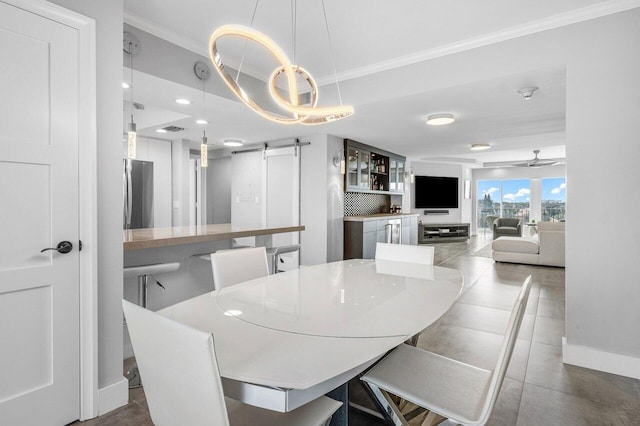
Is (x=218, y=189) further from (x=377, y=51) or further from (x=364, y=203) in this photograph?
(x=377, y=51)

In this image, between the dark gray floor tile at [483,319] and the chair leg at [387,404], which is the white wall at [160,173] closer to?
the dark gray floor tile at [483,319]

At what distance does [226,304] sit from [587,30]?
3.10 metres

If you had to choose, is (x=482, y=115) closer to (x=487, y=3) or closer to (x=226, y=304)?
(x=487, y=3)

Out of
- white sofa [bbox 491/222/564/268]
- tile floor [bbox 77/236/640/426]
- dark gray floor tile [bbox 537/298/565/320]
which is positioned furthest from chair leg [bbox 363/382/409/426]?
white sofa [bbox 491/222/564/268]

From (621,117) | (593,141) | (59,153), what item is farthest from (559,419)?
(59,153)

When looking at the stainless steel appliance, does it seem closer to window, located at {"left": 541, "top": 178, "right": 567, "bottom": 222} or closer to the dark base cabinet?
the dark base cabinet

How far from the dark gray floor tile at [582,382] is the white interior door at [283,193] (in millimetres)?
3608

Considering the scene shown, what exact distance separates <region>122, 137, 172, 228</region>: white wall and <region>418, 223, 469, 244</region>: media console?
6625 mm

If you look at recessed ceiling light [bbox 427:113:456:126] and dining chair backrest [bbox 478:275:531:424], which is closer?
dining chair backrest [bbox 478:275:531:424]

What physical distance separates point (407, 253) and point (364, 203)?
163 inches

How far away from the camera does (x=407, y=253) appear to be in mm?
2695

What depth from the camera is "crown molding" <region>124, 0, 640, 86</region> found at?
234cm

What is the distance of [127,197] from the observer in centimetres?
493

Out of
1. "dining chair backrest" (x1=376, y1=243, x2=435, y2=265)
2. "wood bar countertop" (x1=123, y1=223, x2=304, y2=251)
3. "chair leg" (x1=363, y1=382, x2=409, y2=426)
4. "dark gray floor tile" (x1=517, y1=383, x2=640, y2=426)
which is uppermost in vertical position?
"wood bar countertop" (x1=123, y1=223, x2=304, y2=251)
